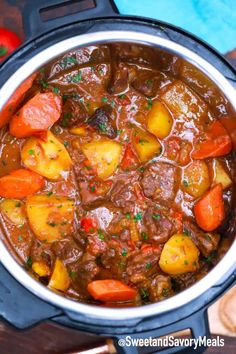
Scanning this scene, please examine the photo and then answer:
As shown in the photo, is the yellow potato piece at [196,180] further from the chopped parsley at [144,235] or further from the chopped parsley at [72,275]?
the chopped parsley at [72,275]

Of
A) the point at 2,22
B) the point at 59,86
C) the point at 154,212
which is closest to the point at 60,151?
the point at 59,86

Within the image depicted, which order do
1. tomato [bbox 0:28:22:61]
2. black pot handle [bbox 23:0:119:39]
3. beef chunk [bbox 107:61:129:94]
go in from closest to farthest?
black pot handle [bbox 23:0:119:39] < beef chunk [bbox 107:61:129:94] < tomato [bbox 0:28:22:61]

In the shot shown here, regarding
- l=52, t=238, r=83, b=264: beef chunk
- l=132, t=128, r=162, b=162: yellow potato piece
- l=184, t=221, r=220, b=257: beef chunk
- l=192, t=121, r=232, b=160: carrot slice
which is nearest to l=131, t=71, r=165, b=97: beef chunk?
l=132, t=128, r=162, b=162: yellow potato piece

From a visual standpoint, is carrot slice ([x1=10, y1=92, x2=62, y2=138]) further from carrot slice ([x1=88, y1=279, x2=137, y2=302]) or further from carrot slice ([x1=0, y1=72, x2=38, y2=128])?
carrot slice ([x1=88, y1=279, x2=137, y2=302])

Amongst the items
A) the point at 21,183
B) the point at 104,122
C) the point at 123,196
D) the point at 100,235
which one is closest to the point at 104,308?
the point at 100,235

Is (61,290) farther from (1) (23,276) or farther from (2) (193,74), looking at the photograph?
(2) (193,74)

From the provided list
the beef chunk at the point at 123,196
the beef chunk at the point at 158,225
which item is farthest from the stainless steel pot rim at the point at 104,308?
the beef chunk at the point at 123,196
